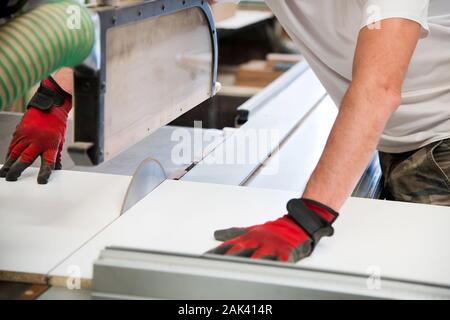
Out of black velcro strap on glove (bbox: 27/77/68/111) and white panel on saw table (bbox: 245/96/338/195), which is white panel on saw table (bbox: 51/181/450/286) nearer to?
white panel on saw table (bbox: 245/96/338/195)

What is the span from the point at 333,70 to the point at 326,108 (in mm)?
768

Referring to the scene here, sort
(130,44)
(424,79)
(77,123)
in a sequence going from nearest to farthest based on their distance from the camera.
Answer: (77,123)
(130,44)
(424,79)

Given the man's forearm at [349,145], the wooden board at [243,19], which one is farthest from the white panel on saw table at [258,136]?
the wooden board at [243,19]

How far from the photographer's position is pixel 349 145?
4.02ft

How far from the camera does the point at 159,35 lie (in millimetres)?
1528

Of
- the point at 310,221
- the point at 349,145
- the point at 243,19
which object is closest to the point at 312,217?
the point at 310,221

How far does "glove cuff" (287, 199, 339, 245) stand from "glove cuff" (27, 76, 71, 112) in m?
0.66

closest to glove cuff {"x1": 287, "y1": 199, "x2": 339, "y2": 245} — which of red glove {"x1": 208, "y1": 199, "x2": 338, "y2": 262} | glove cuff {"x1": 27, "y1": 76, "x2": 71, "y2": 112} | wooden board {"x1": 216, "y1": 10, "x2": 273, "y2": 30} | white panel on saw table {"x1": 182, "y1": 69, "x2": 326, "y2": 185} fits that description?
red glove {"x1": 208, "y1": 199, "x2": 338, "y2": 262}

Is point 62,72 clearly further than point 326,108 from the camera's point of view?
No

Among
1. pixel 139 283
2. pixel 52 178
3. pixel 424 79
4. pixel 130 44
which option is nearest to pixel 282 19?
pixel 424 79
